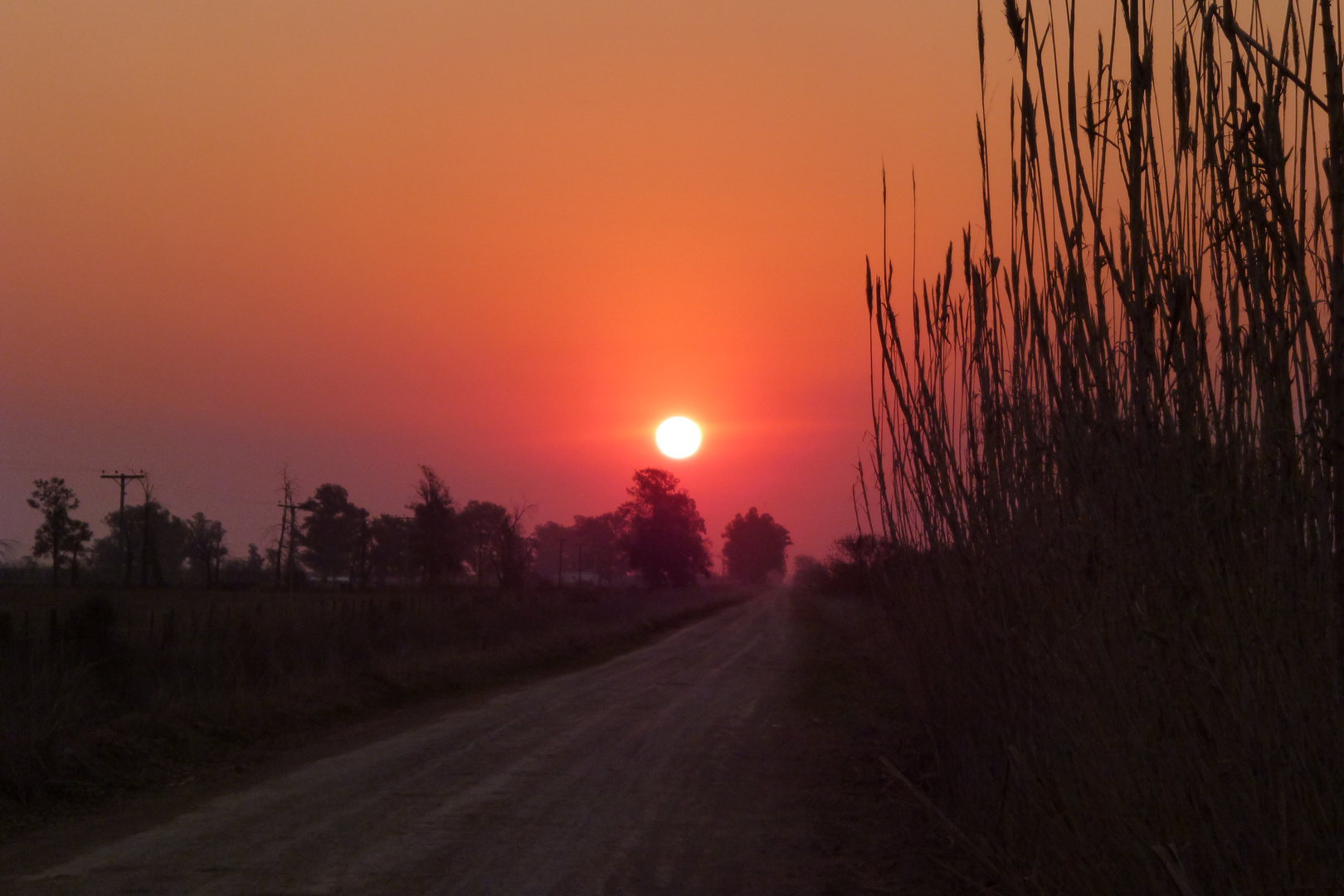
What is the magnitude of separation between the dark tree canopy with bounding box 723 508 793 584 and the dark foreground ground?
564 feet

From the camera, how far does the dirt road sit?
5.51m

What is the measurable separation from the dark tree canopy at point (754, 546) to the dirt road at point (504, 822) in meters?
172

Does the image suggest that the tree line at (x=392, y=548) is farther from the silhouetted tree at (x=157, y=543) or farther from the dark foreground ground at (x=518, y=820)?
the dark foreground ground at (x=518, y=820)

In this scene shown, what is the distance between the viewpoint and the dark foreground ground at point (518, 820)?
18.3ft

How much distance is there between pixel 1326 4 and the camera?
222cm

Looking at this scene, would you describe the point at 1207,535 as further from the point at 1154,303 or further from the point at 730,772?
the point at 730,772

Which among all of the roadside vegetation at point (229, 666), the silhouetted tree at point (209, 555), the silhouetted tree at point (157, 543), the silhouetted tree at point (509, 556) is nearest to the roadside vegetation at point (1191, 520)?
the roadside vegetation at point (229, 666)

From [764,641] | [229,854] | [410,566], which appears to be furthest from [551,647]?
[410,566]

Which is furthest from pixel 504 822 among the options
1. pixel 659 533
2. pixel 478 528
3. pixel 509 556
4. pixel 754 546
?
pixel 754 546

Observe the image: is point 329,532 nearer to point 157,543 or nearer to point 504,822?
point 157,543

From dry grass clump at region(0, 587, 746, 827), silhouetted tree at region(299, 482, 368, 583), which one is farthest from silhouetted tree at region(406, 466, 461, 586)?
silhouetted tree at region(299, 482, 368, 583)

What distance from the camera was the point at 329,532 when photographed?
12506 cm

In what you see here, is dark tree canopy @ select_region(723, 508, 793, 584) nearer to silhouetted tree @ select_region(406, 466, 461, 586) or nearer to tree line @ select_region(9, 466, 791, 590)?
tree line @ select_region(9, 466, 791, 590)

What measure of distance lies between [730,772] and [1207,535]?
698 centimetres
